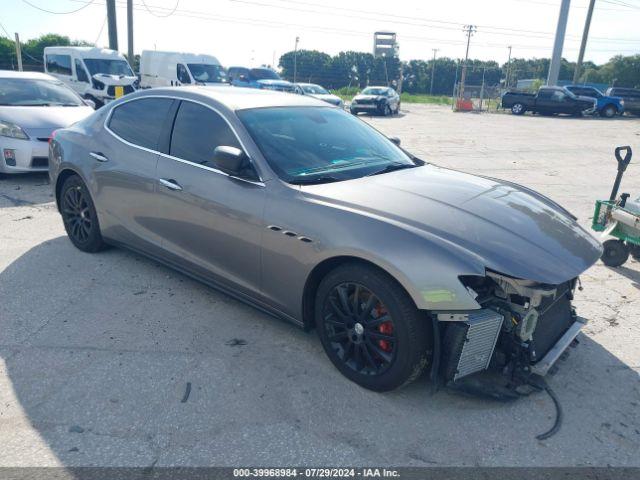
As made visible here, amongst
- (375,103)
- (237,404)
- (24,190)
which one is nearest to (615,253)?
(237,404)

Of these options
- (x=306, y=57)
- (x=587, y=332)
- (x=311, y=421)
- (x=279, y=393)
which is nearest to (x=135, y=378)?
(x=279, y=393)

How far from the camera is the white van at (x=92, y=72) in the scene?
17.9m

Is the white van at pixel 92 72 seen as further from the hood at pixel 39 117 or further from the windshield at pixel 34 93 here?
the hood at pixel 39 117

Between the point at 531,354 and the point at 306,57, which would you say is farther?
the point at 306,57

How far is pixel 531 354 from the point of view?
9.80 feet

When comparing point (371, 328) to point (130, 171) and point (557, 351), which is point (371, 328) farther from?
point (130, 171)

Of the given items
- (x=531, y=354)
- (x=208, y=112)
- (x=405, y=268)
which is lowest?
(x=531, y=354)

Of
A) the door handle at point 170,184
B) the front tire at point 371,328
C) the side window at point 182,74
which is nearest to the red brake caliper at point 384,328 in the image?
the front tire at point 371,328

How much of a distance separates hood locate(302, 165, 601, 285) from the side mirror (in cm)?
51

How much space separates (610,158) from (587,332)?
37.4 ft

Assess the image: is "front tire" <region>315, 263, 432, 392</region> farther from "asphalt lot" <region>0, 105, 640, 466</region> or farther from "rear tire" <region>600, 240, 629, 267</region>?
"rear tire" <region>600, 240, 629, 267</region>

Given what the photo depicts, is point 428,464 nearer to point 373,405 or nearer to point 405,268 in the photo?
point 373,405

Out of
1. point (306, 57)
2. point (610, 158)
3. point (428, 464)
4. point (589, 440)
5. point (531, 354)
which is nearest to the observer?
point (428, 464)

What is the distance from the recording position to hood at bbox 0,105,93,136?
7910 mm
